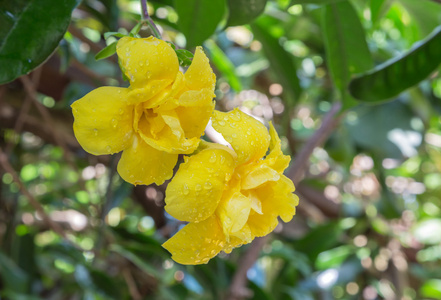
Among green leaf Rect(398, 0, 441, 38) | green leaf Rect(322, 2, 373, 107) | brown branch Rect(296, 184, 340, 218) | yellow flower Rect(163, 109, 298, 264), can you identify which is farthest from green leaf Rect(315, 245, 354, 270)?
yellow flower Rect(163, 109, 298, 264)

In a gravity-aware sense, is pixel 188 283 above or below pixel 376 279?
above

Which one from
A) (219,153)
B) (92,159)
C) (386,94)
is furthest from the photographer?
(92,159)

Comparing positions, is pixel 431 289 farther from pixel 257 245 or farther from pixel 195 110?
pixel 195 110

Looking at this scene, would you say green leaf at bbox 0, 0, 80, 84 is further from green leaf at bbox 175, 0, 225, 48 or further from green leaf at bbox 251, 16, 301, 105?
green leaf at bbox 251, 16, 301, 105

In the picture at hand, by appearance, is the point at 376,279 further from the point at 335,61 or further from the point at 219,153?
the point at 219,153

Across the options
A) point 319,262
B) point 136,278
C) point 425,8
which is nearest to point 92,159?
point 136,278

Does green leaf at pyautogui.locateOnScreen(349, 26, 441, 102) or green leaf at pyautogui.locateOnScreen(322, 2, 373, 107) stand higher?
green leaf at pyautogui.locateOnScreen(349, 26, 441, 102)

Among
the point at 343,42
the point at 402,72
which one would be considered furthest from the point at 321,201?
the point at 402,72

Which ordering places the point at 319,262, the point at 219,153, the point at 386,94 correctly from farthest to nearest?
the point at 319,262 < the point at 386,94 < the point at 219,153
